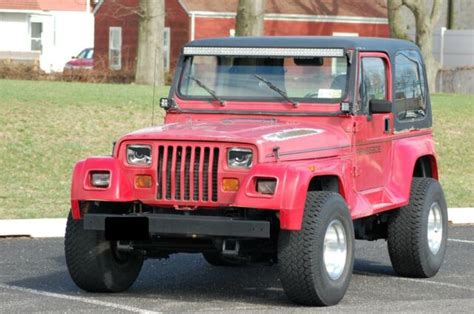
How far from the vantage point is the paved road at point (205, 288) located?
31.8 feet

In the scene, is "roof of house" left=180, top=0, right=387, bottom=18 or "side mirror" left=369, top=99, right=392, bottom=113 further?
"roof of house" left=180, top=0, right=387, bottom=18

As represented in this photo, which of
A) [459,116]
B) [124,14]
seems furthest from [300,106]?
[124,14]

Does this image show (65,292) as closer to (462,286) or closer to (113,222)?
(113,222)

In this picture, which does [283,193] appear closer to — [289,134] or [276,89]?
[289,134]

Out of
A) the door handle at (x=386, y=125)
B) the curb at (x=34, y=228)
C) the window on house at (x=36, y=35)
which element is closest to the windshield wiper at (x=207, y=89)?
the door handle at (x=386, y=125)

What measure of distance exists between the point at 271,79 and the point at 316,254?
201 centimetres

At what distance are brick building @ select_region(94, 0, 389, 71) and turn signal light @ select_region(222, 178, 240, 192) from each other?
40.5m

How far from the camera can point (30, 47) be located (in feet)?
198

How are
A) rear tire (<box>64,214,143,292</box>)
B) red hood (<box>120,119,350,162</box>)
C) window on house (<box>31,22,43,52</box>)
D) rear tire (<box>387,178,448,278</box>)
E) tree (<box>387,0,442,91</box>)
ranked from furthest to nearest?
window on house (<box>31,22,43,52</box>) < tree (<box>387,0,442,91</box>) < rear tire (<box>387,178,448,278</box>) < rear tire (<box>64,214,143,292</box>) < red hood (<box>120,119,350,162</box>)

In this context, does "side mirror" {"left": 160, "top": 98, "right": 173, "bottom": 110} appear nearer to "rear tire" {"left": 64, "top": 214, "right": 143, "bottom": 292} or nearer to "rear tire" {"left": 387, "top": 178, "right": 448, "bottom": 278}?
"rear tire" {"left": 64, "top": 214, "right": 143, "bottom": 292}

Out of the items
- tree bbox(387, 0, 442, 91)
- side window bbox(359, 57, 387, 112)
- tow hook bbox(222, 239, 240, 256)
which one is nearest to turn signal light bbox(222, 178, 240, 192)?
tow hook bbox(222, 239, 240, 256)

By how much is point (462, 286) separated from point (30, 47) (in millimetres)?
50932

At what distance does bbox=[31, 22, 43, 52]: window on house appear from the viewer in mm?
60875

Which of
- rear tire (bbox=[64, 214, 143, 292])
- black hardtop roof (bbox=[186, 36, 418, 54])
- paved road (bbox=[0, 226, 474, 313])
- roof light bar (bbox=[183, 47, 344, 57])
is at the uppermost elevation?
black hardtop roof (bbox=[186, 36, 418, 54])
